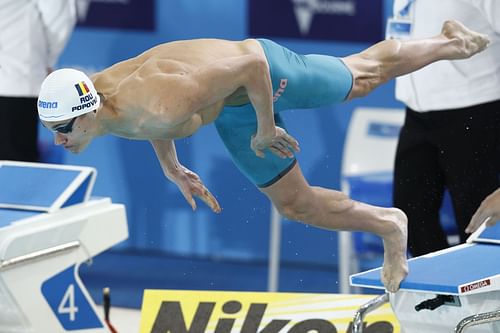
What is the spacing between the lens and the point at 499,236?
462cm

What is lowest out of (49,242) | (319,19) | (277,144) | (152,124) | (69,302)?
(69,302)

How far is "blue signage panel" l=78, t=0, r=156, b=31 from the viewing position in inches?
297

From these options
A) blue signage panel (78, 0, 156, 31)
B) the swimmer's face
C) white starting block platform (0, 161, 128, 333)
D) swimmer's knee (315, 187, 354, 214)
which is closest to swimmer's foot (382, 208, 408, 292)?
swimmer's knee (315, 187, 354, 214)

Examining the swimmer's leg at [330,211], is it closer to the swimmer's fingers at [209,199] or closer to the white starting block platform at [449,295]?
the swimmer's fingers at [209,199]

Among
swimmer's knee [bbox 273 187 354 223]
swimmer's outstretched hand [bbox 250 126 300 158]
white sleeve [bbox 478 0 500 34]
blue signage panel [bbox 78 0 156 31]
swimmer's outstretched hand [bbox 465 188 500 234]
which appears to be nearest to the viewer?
swimmer's outstretched hand [bbox 250 126 300 158]

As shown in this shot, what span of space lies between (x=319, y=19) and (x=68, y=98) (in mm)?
3110

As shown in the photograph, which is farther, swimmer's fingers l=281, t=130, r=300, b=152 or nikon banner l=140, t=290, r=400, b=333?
nikon banner l=140, t=290, r=400, b=333

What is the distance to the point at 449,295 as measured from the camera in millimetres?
4180

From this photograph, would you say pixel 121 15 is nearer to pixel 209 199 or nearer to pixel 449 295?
pixel 209 199

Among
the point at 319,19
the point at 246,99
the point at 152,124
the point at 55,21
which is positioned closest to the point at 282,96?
the point at 246,99

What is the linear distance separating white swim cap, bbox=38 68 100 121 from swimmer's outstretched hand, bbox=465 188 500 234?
146 centimetres

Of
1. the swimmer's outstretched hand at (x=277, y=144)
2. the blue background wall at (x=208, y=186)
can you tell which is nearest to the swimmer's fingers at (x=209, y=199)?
the swimmer's outstretched hand at (x=277, y=144)

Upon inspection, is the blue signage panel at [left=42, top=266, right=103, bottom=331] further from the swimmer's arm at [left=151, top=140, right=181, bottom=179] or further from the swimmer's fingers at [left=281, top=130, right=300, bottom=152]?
the swimmer's fingers at [left=281, top=130, right=300, bottom=152]

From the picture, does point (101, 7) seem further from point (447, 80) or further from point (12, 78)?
point (447, 80)
